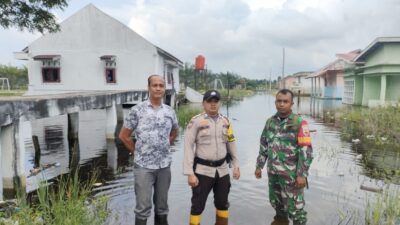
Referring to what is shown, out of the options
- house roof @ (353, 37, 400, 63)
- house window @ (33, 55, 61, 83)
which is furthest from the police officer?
house roof @ (353, 37, 400, 63)

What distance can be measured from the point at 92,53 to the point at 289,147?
19810 millimetres

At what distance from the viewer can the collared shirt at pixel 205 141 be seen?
13.5 ft

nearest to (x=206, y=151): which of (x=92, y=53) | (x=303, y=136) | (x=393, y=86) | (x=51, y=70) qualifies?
(x=303, y=136)

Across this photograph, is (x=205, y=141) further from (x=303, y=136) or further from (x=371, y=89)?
(x=371, y=89)

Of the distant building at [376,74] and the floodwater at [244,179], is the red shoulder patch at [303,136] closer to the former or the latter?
the floodwater at [244,179]

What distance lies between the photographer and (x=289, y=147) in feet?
14.0

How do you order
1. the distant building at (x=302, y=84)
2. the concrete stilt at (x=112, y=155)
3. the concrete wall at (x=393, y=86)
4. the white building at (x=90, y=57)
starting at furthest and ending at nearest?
the distant building at (x=302, y=84), the concrete wall at (x=393, y=86), the white building at (x=90, y=57), the concrete stilt at (x=112, y=155)

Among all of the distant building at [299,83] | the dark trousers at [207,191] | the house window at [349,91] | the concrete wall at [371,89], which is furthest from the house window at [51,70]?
the distant building at [299,83]

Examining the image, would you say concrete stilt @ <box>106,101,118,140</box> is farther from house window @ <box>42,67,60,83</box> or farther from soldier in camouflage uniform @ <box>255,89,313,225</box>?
house window @ <box>42,67,60,83</box>

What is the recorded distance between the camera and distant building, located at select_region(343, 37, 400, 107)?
871 inches

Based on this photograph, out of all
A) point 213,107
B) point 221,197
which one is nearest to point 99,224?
point 221,197

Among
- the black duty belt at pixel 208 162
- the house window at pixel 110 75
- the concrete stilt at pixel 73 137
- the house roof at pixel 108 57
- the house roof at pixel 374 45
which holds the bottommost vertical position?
the concrete stilt at pixel 73 137

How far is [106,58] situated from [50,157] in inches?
511

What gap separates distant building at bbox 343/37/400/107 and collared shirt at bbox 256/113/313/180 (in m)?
17.4
